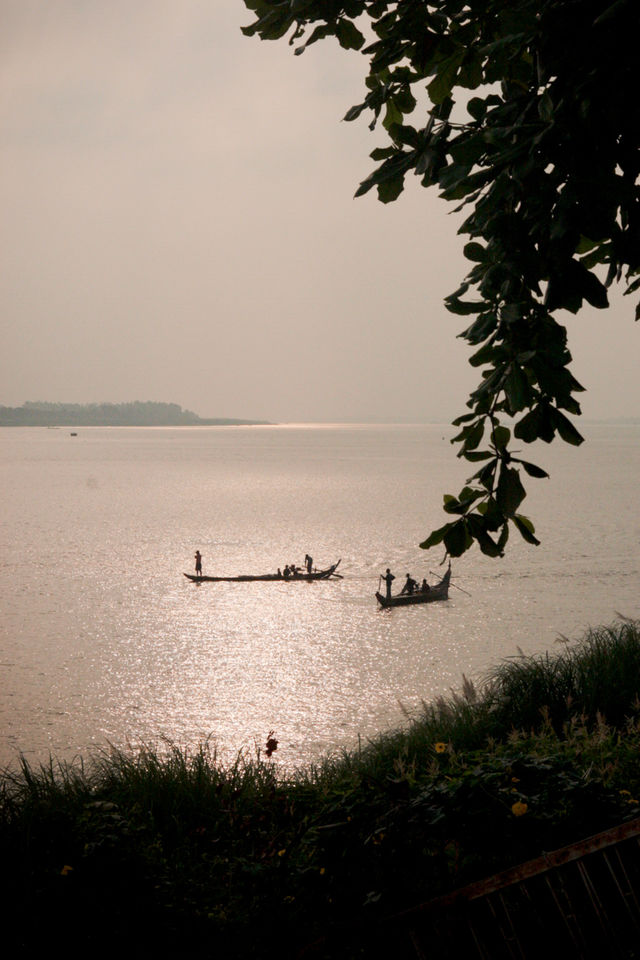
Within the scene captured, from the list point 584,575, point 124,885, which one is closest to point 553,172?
point 124,885

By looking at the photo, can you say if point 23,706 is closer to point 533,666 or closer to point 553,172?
point 533,666

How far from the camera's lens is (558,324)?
4.59 meters

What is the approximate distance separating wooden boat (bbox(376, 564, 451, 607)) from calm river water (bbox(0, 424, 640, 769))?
83 centimetres

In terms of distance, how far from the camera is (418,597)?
41.7 meters

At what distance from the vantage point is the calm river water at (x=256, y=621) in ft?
80.8

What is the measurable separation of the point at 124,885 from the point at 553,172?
461 centimetres

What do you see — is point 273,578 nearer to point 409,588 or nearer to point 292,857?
point 409,588

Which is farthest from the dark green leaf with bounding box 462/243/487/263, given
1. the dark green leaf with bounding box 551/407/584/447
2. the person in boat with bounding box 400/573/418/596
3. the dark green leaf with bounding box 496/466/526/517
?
the person in boat with bounding box 400/573/418/596

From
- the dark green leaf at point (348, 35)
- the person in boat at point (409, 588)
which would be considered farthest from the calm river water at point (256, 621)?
the dark green leaf at point (348, 35)

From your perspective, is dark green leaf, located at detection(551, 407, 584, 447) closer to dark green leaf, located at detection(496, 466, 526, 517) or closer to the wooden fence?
dark green leaf, located at detection(496, 466, 526, 517)

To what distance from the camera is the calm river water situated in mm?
24625

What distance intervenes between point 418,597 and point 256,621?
8391 mm

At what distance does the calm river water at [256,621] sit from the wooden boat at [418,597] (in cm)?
83

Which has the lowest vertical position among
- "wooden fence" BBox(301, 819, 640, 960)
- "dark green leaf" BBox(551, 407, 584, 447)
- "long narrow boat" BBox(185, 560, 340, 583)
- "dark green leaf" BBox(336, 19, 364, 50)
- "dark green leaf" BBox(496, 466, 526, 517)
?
"long narrow boat" BBox(185, 560, 340, 583)
